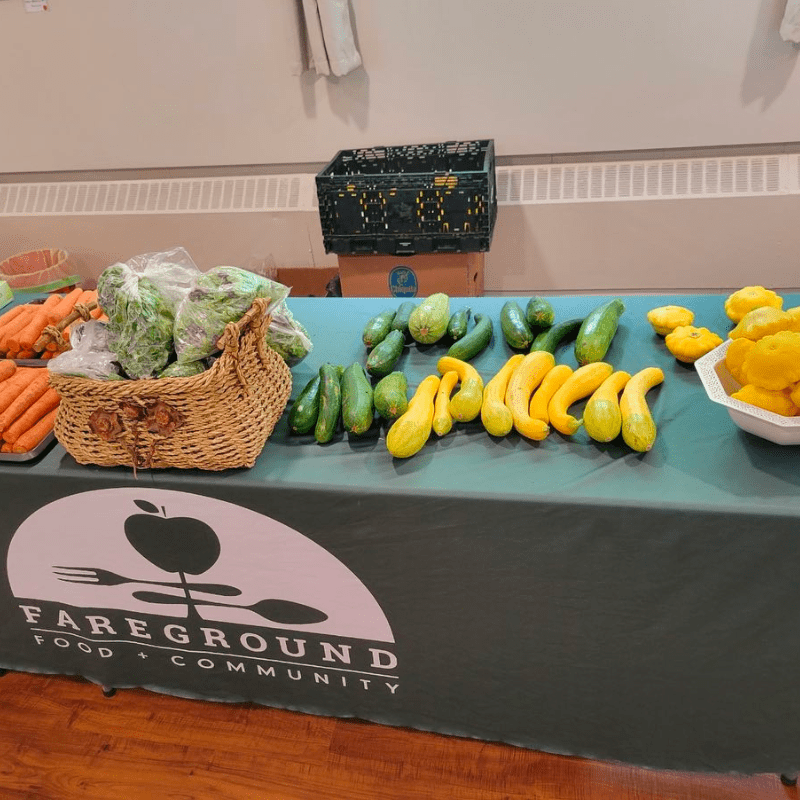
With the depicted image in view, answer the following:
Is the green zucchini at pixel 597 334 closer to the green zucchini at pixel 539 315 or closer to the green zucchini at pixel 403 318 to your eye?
the green zucchini at pixel 539 315

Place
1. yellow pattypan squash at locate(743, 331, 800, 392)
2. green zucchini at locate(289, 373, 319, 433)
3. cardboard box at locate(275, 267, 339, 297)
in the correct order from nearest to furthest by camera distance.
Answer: yellow pattypan squash at locate(743, 331, 800, 392) → green zucchini at locate(289, 373, 319, 433) → cardboard box at locate(275, 267, 339, 297)

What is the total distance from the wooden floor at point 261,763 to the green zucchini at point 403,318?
1060mm

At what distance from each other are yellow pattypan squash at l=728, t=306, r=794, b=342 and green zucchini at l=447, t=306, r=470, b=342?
26.6 inches

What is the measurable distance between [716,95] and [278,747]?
334 cm

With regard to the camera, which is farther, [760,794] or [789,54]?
[789,54]

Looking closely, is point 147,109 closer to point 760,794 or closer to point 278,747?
point 278,747

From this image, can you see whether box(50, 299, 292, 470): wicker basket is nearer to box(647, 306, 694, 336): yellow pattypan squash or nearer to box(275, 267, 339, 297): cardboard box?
box(647, 306, 694, 336): yellow pattypan squash

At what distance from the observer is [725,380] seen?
1285 mm

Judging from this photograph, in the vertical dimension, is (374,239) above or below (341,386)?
below

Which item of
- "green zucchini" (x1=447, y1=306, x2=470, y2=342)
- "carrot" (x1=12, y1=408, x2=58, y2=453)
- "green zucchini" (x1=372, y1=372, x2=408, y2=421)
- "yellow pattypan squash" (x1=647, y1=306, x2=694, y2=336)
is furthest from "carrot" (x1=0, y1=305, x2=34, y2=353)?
"yellow pattypan squash" (x1=647, y1=306, x2=694, y2=336)

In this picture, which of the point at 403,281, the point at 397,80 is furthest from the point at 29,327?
the point at 397,80

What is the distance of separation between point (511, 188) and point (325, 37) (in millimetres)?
1204

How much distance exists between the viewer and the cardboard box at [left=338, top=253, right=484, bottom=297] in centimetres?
331

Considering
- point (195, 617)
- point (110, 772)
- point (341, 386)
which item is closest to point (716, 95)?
point (341, 386)
